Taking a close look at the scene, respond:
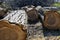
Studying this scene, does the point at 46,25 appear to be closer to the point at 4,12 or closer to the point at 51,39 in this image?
the point at 51,39

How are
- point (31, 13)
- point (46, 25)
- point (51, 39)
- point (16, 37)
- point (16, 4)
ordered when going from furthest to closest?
1. point (16, 4)
2. point (31, 13)
3. point (46, 25)
4. point (51, 39)
5. point (16, 37)

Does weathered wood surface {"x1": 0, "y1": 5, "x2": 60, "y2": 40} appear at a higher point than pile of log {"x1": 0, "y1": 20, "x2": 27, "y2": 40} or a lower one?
lower

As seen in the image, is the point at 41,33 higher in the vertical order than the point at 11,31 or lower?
lower

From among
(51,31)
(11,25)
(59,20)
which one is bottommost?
(51,31)

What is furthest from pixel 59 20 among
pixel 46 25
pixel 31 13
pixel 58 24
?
pixel 31 13

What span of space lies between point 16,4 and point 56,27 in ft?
10.8

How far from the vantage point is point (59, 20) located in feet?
10.4

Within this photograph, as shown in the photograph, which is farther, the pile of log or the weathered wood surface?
the weathered wood surface

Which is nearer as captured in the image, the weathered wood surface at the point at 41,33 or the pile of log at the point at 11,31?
the pile of log at the point at 11,31

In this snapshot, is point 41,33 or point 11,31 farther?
point 41,33

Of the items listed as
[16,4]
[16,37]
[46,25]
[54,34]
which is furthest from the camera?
[16,4]

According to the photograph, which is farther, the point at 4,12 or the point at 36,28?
the point at 4,12

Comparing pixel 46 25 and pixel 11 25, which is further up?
pixel 11 25

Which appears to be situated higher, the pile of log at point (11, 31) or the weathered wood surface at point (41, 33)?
the pile of log at point (11, 31)
